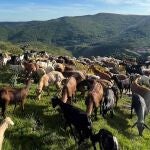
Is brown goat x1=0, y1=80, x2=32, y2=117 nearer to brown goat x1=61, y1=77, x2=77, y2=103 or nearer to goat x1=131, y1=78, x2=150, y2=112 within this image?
brown goat x1=61, y1=77, x2=77, y2=103

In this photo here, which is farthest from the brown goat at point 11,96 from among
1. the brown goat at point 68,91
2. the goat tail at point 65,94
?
the brown goat at point 68,91

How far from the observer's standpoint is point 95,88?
23719 mm

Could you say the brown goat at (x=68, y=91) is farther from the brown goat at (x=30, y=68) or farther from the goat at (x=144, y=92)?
the brown goat at (x=30, y=68)

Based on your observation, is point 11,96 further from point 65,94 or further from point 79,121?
point 79,121

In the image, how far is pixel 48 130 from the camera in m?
19.3

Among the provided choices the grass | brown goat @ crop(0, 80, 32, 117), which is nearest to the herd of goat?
brown goat @ crop(0, 80, 32, 117)

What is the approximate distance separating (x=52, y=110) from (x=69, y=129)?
2779 mm

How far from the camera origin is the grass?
58.7ft

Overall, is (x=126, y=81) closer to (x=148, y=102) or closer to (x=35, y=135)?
(x=148, y=102)

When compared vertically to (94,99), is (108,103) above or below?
below

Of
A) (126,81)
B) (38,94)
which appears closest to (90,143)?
(38,94)

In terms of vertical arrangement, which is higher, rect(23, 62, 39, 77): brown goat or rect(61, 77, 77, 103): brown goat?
rect(61, 77, 77, 103): brown goat

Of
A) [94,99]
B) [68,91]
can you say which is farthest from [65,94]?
[94,99]

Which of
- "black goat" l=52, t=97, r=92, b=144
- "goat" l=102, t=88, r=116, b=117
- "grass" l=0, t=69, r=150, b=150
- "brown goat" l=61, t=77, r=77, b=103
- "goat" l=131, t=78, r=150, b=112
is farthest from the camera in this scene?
"goat" l=131, t=78, r=150, b=112
